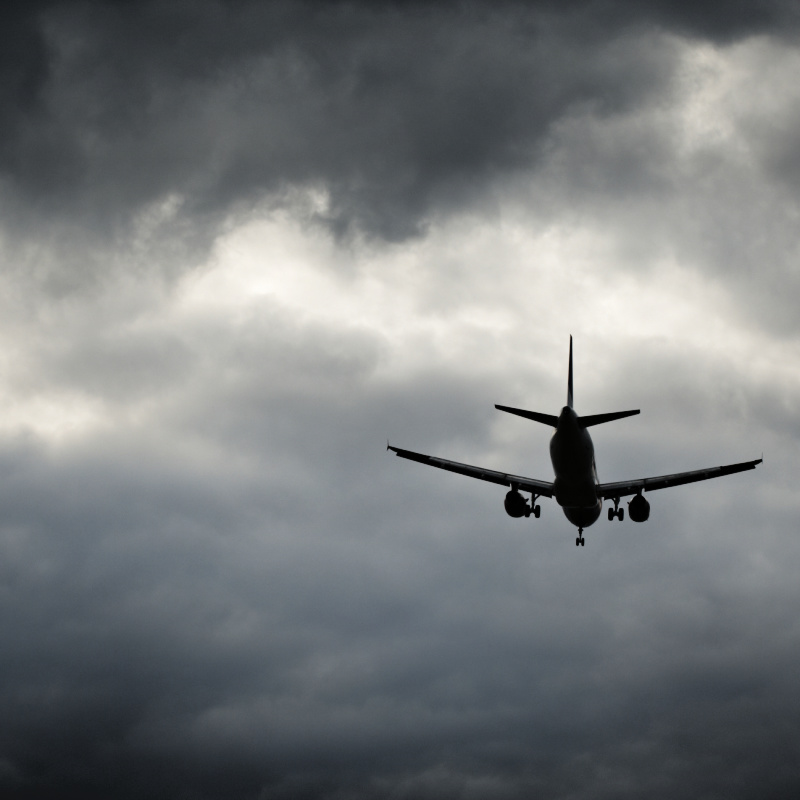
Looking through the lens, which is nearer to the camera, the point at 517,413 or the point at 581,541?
the point at 517,413

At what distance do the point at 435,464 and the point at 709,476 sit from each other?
23.5 m

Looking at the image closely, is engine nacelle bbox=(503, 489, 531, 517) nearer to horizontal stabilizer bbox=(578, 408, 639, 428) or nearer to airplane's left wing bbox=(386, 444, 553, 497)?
airplane's left wing bbox=(386, 444, 553, 497)

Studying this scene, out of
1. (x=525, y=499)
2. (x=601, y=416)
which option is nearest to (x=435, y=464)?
(x=525, y=499)

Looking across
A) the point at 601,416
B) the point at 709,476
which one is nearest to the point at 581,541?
the point at 709,476

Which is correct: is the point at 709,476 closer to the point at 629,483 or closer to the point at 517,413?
the point at 629,483

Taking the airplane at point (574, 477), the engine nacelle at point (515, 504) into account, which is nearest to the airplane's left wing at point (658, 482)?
the airplane at point (574, 477)

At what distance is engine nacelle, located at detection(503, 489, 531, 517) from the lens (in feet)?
317

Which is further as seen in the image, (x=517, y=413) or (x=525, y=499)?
(x=525, y=499)

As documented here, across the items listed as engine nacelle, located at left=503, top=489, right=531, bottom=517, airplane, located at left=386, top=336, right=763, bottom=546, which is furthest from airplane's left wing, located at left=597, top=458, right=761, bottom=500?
engine nacelle, located at left=503, top=489, right=531, bottom=517

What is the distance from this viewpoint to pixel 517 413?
8262 centimetres

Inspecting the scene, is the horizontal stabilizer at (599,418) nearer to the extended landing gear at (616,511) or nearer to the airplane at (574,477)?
the airplane at (574,477)

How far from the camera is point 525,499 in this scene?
97750mm

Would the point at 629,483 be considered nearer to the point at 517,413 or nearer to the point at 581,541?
the point at 581,541

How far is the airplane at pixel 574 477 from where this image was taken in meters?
82.9
